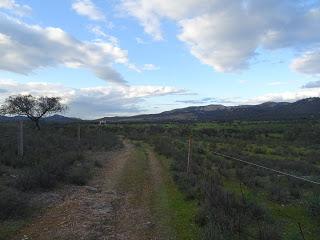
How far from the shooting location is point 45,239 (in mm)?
9406

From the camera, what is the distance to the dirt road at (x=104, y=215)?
32.8 ft

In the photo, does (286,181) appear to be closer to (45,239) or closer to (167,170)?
(167,170)

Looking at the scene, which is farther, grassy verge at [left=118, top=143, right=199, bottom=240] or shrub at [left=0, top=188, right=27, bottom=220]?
shrub at [left=0, top=188, right=27, bottom=220]

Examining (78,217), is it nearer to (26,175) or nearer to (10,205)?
(10,205)

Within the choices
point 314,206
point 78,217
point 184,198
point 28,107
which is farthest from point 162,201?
point 28,107

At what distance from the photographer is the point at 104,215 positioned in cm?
1186

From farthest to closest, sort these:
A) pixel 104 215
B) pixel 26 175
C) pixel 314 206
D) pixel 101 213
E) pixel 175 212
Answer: pixel 26 175 → pixel 314 206 → pixel 175 212 → pixel 101 213 → pixel 104 215

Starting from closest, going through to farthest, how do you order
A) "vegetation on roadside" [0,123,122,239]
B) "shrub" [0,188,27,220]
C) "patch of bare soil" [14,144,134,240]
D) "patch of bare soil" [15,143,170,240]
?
"patch of bare soil" [14,144,134,240]
"patch of bare soil" [15,143,170,240]
"shrub" [0,188,27,220]
"vegetation on roadside" [0,123,122,239]

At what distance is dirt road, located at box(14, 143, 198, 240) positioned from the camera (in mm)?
10000

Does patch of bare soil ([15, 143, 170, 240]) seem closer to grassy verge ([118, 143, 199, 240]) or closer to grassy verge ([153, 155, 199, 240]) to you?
grassy verge ([118, 143, 199, 240])

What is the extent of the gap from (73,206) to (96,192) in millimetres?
2696

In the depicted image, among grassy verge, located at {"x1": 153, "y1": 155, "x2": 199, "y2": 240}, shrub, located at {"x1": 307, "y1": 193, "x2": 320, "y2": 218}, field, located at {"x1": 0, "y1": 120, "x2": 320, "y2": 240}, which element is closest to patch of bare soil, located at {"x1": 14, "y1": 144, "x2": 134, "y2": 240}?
field, located at {"x1": 0, "y1": 120, "x2": 320, "y2": 240}

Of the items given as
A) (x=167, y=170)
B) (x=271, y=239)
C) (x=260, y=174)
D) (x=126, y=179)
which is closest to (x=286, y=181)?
(x=260, y=174)

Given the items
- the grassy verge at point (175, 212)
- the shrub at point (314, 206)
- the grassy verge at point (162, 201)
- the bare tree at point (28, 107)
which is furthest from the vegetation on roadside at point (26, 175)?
the bare tree at point (28, 107)
